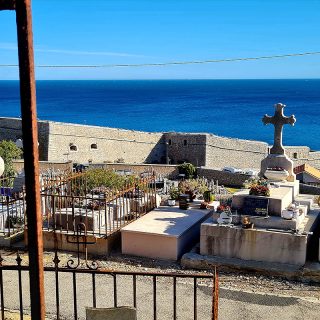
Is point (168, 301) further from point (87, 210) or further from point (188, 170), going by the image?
point (188, 170)

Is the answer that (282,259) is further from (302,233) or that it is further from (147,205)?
(147,205)

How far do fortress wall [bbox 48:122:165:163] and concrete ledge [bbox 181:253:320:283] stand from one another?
28.8 meters

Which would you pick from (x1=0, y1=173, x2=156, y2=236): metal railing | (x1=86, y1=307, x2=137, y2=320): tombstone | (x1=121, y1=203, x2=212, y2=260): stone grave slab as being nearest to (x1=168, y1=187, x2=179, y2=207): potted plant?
(x1=0, y1=173, x2=156, y2=236): metal railing

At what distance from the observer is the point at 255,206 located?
10.5 metres

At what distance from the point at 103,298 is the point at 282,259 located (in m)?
3.78

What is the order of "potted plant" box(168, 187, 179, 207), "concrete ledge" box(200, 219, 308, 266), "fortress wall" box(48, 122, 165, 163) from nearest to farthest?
"concrete ledge" box(200, 219, 308, 266) < "potted plant" box(168, 187, 179, 207) < "fortress wall" box(48, 122, 165, 163)

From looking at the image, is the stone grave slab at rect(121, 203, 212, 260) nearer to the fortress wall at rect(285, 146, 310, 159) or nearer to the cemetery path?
the cemetery path

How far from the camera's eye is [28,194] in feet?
11.5

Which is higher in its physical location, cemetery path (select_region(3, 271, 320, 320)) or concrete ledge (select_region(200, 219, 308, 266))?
concrete ledge (select_region(200, 219, 308, 266))

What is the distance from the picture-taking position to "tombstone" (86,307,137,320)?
473cm

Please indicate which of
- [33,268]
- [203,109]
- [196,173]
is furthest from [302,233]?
[203,109]

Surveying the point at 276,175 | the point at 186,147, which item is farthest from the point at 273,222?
the point at 186,147

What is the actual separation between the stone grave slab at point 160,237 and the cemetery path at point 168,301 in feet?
4.36

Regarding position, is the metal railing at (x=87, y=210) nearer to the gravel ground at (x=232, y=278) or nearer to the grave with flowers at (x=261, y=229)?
the gravel ground at (x=232, y=278)
